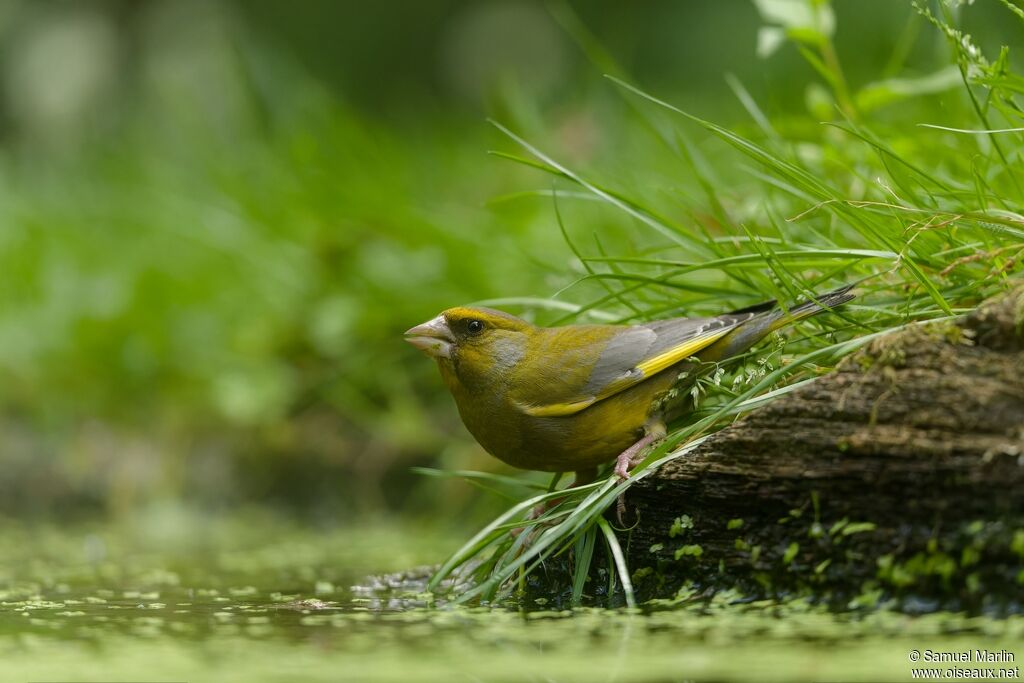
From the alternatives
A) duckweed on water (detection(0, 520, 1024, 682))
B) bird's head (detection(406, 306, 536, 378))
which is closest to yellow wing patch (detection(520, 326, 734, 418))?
bird's head (detection(406, 306, 536, 378))

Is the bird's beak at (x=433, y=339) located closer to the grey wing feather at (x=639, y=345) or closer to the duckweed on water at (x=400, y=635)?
the grey wing feather at (x=639, y=345)

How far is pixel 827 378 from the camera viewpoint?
10.5ft

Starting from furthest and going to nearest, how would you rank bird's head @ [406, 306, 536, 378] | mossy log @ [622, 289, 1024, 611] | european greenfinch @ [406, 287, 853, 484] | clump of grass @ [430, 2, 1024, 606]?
bird's head @ [406, 306, 536, 378], european greenfinch @ [406, 287, 853, 484], clump of grass @ [430, 2, 1024, 606], mossy log @ [622, 289, 1024, 611]

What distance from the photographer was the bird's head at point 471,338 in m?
3.77

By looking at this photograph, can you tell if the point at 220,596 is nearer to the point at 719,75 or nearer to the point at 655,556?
the point at 655,556

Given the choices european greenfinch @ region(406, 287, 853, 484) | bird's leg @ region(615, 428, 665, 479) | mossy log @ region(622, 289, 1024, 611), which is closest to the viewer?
mossy log @ region(622, 289, 1024, 611)

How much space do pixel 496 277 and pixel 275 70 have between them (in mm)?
3765

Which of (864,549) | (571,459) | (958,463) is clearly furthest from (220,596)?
(958,463)

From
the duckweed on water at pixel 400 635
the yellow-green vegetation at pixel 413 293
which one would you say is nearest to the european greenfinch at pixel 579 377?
the yellow-green vegetation at pixel 413 293

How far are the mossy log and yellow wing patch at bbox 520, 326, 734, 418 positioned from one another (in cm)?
34

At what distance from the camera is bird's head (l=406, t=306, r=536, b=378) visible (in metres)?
3.77

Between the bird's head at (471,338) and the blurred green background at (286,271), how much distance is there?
405 millimetres

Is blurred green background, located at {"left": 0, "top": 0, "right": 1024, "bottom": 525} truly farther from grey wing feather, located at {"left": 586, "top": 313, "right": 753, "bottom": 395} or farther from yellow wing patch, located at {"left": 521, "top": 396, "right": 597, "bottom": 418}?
yellow wing patch, located at {"left": 521, "top": 396, "right": 597, "bottom": 418}

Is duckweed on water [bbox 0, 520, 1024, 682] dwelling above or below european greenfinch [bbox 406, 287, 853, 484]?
below
